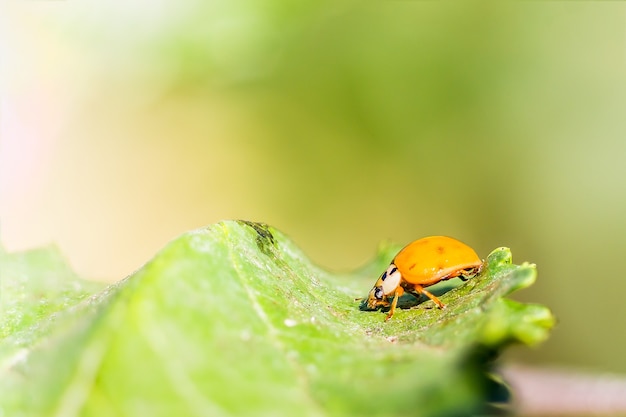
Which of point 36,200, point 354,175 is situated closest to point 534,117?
point 354,175

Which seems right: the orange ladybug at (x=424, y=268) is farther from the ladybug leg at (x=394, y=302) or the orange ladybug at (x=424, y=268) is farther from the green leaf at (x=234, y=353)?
the green leaf at (x=234, y=353)

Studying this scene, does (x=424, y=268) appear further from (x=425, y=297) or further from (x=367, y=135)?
(x=367, y=135)

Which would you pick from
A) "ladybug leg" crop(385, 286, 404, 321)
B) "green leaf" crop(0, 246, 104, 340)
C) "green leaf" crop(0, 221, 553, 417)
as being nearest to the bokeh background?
"green leaf" crop(0, 246, 104, 340)

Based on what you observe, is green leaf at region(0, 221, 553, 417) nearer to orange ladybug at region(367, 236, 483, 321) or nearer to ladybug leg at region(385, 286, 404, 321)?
ladybug leg at region(385, 286, 404, 321)

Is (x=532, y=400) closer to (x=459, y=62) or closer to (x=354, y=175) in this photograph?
(x=354, y=175)

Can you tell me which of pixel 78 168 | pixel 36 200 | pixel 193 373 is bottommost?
pixel 193 373
